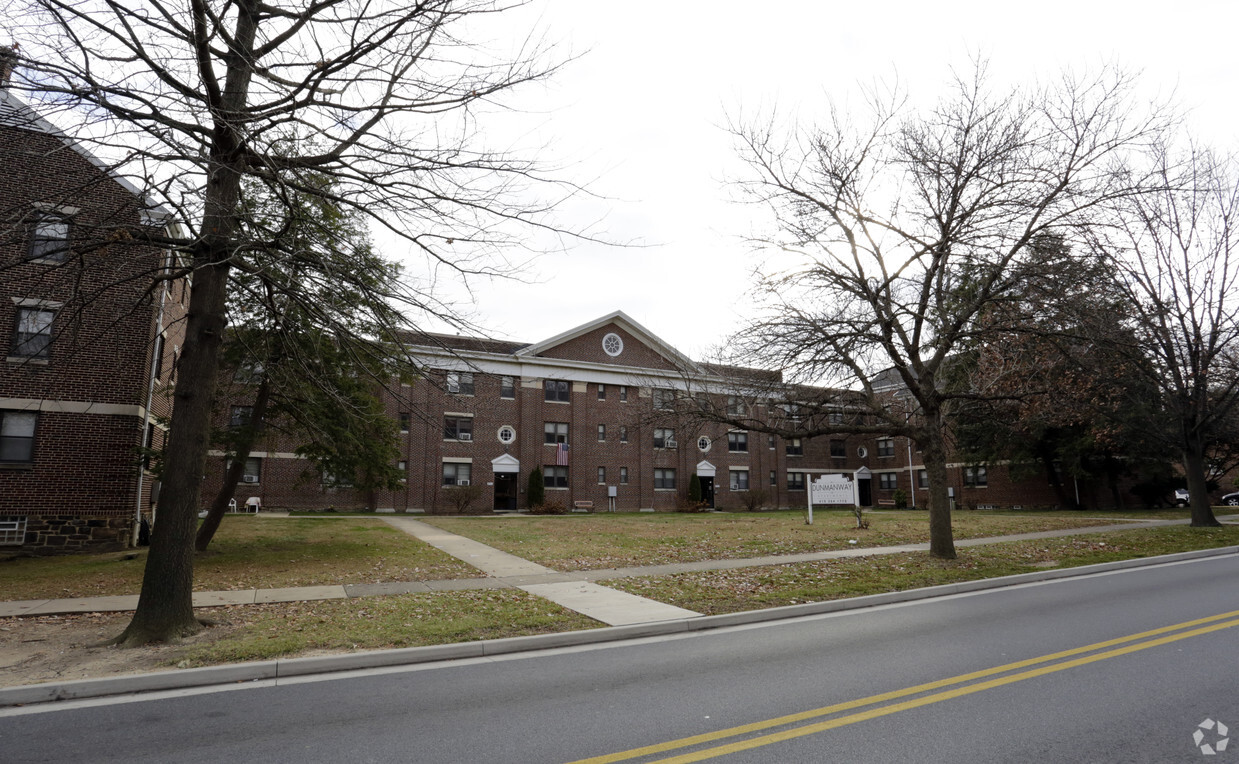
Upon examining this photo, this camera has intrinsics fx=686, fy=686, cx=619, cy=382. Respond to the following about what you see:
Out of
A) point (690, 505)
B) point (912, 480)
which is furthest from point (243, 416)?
point (912, 480)

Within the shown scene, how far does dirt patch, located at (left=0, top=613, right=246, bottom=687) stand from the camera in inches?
264

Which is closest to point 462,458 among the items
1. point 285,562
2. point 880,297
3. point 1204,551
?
point 285,562

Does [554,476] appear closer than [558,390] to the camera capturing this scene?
Yes

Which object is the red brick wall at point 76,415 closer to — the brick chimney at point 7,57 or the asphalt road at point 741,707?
the brick chimney at point 7,57

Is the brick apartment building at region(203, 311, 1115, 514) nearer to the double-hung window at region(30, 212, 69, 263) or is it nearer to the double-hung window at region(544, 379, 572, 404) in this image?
the double-hung window at region(544, 379, 572, 404)

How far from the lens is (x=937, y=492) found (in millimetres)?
14578

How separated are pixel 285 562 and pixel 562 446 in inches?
992

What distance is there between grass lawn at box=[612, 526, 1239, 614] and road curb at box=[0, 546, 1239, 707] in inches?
14.8

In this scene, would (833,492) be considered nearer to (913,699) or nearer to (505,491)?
(505,491)

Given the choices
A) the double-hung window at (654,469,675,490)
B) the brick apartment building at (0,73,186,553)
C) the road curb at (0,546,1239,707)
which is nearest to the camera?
the road curb at (0,546,1239,707)

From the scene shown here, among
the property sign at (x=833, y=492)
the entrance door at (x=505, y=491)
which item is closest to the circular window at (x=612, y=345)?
the entrance door at (x=505, y=491)

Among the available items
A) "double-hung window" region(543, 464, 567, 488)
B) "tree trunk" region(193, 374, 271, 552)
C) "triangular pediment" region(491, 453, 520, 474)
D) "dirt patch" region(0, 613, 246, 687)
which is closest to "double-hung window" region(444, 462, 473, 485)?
"triangular pediment" region(491, 453, 520, 474)

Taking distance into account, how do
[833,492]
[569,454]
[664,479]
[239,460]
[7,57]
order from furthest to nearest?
[664,479] → [569,454] → [833,492] → [239,460] → [7,57]

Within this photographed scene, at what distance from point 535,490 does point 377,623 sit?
29757 millimetres
